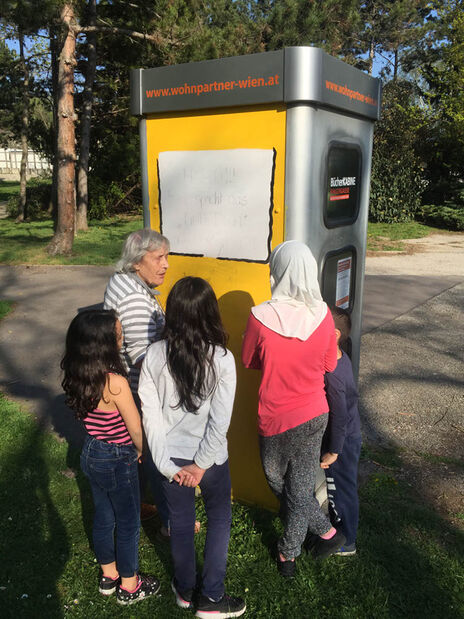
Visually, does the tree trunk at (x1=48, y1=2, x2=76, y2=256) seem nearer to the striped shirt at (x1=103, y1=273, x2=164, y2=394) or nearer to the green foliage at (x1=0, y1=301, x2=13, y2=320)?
the green foliage at (x1=0, y1=301, x2=13, y2=320)

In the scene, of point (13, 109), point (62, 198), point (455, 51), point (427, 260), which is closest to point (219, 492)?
point (62, 198)

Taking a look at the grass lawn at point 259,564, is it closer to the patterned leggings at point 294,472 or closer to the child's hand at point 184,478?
the patterned leggings at point 294,472

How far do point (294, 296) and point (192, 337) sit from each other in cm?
47

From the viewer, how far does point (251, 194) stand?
2.64 meters

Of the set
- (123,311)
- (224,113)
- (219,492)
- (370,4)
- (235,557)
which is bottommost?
(235,557)

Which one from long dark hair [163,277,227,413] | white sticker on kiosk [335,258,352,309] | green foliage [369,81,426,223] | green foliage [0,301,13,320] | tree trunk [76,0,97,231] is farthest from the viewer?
green foliage [369,81,426,223]

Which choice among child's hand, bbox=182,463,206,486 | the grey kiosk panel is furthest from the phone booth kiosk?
child's hand, bbox=182,463,206,486

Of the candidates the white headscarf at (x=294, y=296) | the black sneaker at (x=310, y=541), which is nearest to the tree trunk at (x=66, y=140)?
the white headscarf at (x=294, y=296)

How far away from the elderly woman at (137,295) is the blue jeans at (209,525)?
0.43 meters

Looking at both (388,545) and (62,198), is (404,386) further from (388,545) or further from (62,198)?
(62,198)

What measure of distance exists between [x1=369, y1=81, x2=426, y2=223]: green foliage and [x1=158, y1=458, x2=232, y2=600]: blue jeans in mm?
17336

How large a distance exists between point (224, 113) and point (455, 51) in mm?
19831

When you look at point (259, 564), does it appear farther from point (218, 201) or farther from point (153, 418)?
point (218, 201)

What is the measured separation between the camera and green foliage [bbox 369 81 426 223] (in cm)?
1827
